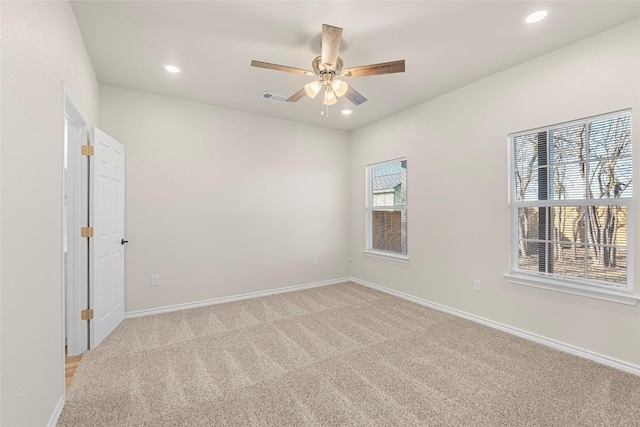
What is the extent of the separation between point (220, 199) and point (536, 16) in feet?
12.7

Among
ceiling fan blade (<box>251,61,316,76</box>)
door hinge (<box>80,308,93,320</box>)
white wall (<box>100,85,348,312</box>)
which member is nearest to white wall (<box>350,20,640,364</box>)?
white wall (<box>100,85,348,312</box>)

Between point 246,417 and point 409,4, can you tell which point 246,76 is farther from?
point 246,417

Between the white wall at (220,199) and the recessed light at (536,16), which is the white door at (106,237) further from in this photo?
the recessed light at (536,16)

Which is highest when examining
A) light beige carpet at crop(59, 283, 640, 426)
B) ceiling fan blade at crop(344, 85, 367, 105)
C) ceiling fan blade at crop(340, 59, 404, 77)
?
ceiling fan blade at crop(340, 59, 404, 77)

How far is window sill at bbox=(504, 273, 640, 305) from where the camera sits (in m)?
2.30

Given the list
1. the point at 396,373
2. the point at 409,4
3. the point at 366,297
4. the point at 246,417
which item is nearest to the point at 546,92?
the point at 409,4

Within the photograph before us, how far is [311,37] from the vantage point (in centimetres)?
246

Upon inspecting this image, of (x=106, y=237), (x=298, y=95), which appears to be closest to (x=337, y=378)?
(x=298, y=95)

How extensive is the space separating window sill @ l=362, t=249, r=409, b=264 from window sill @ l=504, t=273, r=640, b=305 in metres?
1.41

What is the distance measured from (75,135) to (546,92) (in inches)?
178

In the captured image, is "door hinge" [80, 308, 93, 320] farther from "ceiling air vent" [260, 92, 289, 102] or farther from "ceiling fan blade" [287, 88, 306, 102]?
"ceiling air vent" [260, 92, 289, 102]

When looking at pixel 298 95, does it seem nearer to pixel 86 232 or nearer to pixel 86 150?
pixel 86 150

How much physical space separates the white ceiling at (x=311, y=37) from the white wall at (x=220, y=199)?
59 cm

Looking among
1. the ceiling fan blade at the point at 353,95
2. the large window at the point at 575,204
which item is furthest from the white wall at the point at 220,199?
the large window at the point at 575,204
